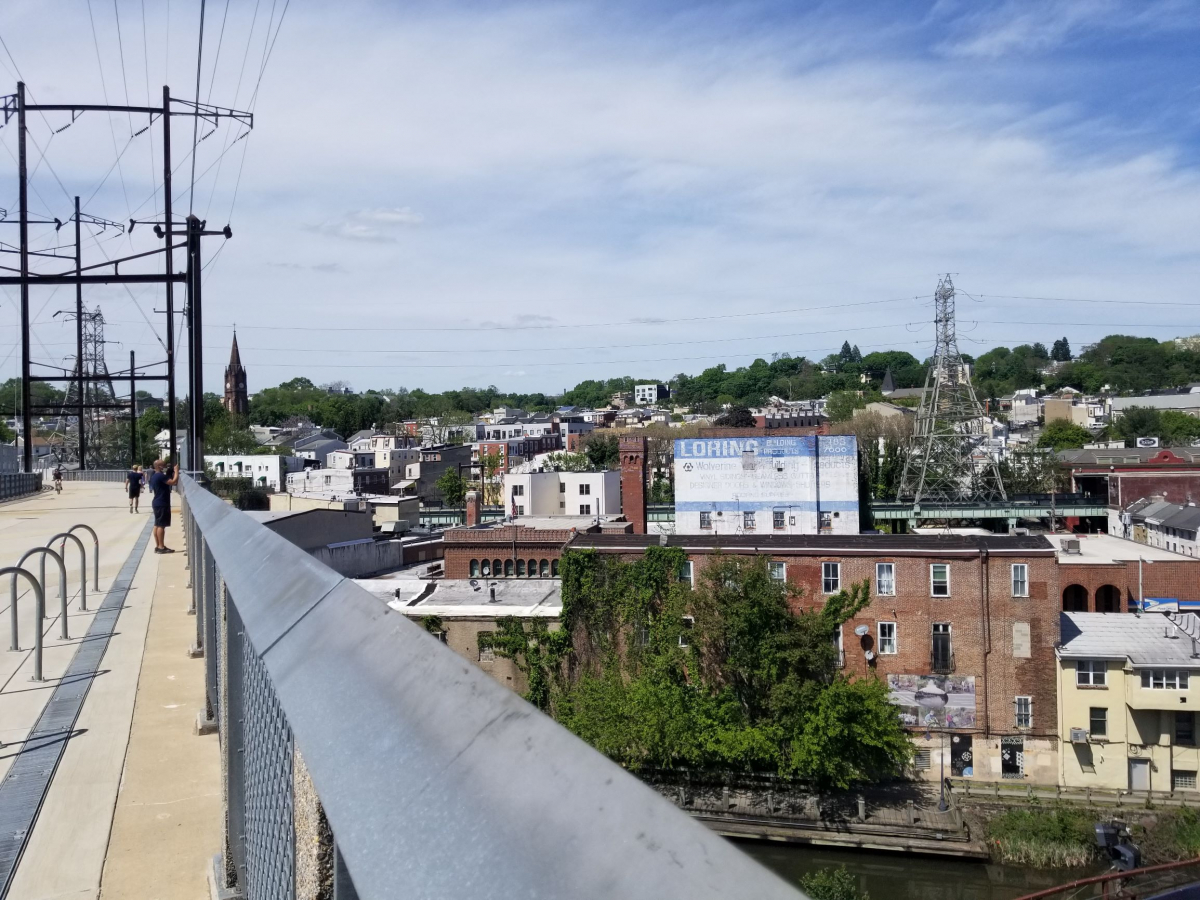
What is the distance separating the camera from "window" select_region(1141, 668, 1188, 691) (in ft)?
64.8

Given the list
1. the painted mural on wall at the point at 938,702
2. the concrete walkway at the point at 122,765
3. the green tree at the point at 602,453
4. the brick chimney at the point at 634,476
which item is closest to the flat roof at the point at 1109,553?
the painted mural on wall at the point at 938,702

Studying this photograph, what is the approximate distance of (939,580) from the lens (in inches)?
852

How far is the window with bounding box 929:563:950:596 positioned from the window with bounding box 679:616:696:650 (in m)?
5.58

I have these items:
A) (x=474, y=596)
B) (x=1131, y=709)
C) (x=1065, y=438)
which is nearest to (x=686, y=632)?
(x=474, y=596)

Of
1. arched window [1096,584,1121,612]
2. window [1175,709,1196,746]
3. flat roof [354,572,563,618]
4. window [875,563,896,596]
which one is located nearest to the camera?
window [1175,709,1196,746]

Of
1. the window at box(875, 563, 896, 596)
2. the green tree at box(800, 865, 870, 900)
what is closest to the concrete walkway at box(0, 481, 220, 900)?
the green tree at box(800, 865, 870, 900)

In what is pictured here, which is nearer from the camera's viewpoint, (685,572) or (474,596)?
(685,572)

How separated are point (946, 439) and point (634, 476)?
1637 cm

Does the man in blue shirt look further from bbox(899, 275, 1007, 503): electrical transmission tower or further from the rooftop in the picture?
bbox(899, 275, 1007, 503): electrical transmission tower

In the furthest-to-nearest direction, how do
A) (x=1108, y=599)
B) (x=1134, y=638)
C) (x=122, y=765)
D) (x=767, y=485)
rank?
(x=767, y=485) → (x=1108, y=599) → (x=1134, y=638) → (x=122, y=765)

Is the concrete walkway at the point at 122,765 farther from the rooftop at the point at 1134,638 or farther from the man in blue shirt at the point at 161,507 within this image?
the rooftop at the point at 1134,638

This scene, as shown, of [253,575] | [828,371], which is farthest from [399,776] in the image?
[828,371]

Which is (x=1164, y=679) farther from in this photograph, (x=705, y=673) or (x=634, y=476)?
(x=634, y=476)

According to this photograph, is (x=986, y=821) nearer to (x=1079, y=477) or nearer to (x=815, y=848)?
(x=815, y=848)
